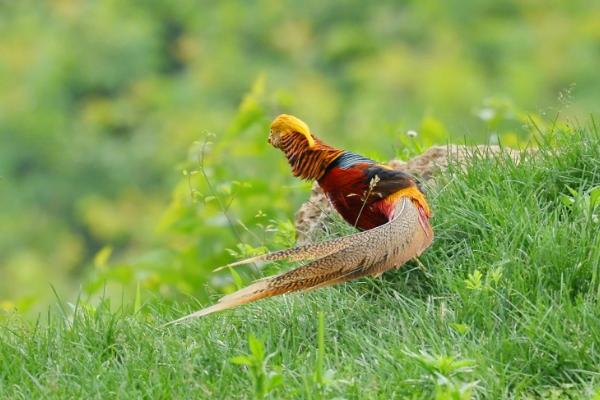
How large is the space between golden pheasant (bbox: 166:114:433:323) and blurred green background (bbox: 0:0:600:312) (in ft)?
34.2

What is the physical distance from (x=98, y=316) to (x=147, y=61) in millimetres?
18282

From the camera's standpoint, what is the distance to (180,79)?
22.6 metres

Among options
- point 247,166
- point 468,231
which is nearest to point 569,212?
point 468,231

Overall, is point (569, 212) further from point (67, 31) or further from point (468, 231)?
point (67, 31)

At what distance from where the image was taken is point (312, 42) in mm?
22422

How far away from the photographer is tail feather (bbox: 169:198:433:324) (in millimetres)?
3379

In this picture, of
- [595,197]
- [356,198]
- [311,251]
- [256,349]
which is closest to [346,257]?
[311,251]

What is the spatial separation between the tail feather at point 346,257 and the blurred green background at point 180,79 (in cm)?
1076

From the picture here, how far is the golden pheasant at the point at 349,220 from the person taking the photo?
135 inches

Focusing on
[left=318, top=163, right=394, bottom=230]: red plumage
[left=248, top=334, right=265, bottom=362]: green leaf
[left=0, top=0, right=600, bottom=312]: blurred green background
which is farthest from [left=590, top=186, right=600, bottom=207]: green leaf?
[left=0, top=0, right=600, bottom=312]: blurred green background

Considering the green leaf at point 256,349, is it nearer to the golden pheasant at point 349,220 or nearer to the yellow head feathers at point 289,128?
the golden pheasant at point 349,220

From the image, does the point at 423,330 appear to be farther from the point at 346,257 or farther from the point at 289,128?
the point at 289,128

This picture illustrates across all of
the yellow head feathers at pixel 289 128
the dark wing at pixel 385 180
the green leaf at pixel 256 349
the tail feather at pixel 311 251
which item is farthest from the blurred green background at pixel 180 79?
the green leaf at pixel 256 349

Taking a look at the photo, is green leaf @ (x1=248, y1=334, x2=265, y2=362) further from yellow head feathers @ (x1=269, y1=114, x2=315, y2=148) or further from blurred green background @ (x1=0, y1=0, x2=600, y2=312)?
blurred green background @ (x1=0, y1=0, x2=600, y2=312)
